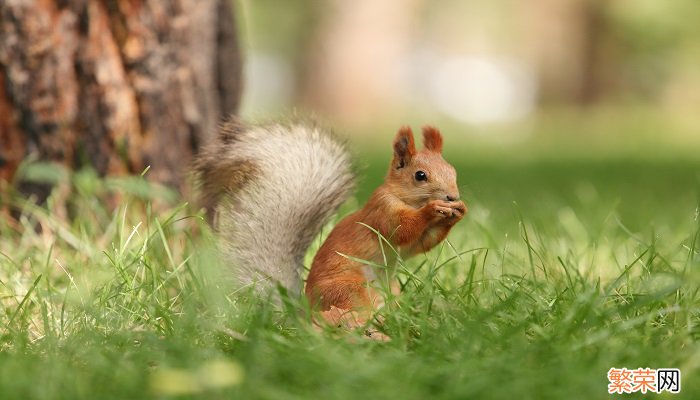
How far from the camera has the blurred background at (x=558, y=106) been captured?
476cm

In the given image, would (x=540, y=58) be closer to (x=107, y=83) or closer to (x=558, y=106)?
(x=558, y=106)

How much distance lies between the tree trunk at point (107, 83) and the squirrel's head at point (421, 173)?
46.3 inches

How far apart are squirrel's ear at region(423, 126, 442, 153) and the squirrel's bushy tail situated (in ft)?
0.69

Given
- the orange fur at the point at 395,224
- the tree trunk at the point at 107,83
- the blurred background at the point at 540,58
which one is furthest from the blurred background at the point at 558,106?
the tree trunk at the point at 107,83

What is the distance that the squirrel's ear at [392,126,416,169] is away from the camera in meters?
2.10

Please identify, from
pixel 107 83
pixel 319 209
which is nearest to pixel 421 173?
pixel 319 209

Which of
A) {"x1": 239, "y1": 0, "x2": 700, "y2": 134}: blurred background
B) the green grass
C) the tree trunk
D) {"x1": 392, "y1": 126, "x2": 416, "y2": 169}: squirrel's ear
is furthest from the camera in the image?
{"x1": 239, "y1": 0, "x2": 700, "y2": 134}: blurred background

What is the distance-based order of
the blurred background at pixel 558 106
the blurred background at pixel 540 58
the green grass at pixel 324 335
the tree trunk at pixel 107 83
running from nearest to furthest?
the green grass at pixel 324 335, the tree trunk at pixel 107 83, the blurred background at pixel 558 106, the blurred background at pixel 540 58

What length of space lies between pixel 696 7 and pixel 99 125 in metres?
14.3

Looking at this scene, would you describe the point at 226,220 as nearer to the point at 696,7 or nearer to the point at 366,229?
the point at 366,229

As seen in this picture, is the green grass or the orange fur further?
the orange fur

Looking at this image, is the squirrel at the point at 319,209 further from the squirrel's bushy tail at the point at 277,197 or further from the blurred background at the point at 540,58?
the blurred background at the point at 540,58

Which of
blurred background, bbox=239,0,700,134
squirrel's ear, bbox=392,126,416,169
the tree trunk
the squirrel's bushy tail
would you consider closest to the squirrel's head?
squirrel's ear, bbox=392,126,416,169

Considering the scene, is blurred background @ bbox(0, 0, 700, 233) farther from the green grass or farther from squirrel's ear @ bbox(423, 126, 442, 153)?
the green grass
